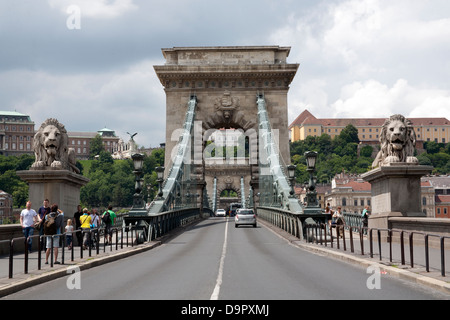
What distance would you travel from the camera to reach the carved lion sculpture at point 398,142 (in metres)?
19.7

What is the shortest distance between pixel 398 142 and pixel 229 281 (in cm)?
1059

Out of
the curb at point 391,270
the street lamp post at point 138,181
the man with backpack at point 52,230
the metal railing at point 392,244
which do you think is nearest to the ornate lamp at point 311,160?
the metal railing at point 392,244

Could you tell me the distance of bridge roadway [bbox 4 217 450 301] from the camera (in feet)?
31.9

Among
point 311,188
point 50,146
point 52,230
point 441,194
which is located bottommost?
point 52,230

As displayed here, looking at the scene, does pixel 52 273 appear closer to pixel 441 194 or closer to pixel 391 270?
pixel 391 270

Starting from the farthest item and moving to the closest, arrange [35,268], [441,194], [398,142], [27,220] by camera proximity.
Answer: [441,194]
[398,142]
[27,220]
[35,268]

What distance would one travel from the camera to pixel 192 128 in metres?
49.2

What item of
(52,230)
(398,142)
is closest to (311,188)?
(398,142)

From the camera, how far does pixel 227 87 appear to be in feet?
170

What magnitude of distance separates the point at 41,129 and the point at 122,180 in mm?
164759

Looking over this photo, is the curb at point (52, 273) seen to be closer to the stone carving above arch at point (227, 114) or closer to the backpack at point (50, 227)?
the backpack at point (50, 227)
